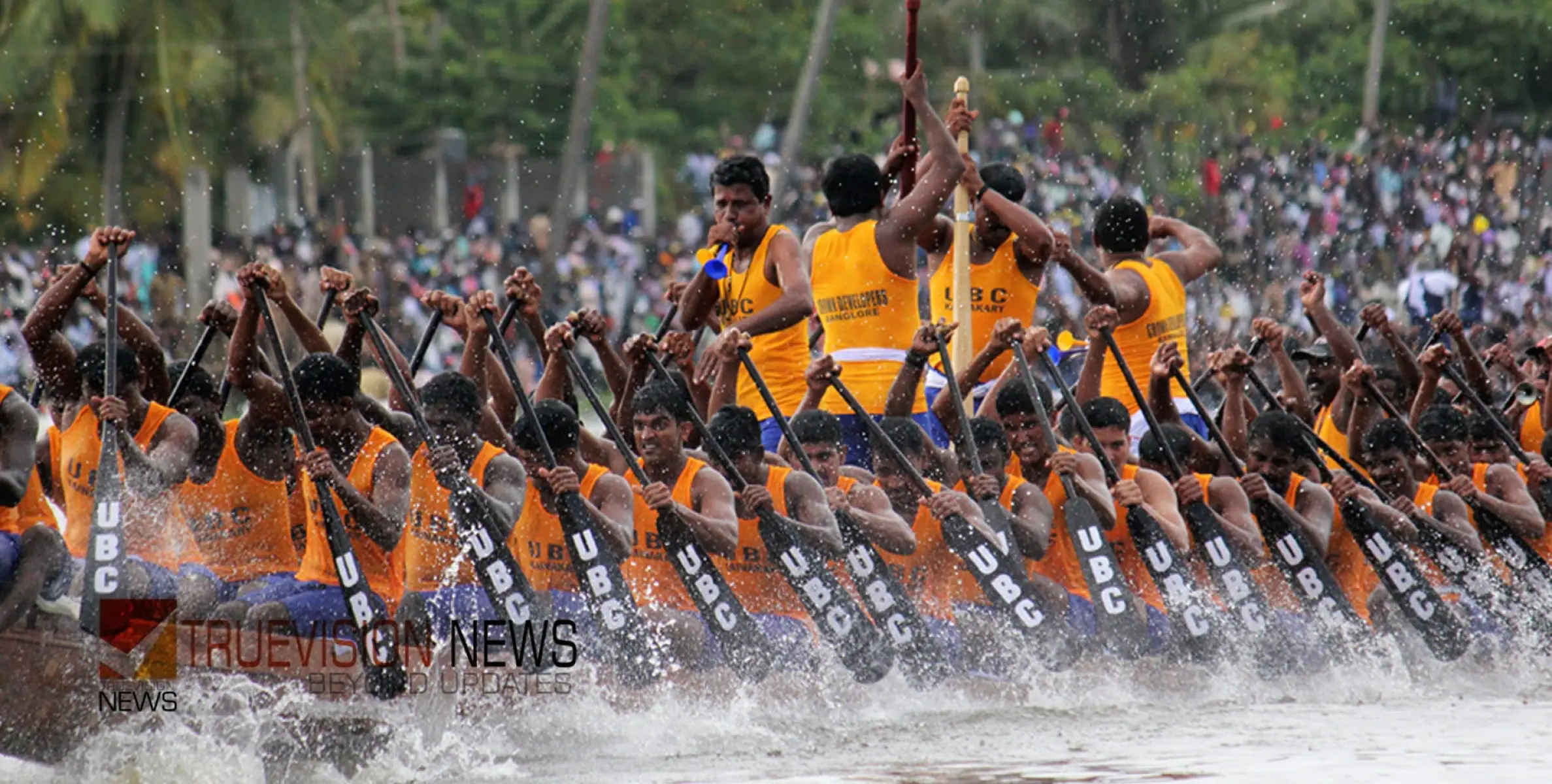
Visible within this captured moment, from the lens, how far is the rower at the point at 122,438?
705 centimetres

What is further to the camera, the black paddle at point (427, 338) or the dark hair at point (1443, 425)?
the dark hair at point (1443, 425)

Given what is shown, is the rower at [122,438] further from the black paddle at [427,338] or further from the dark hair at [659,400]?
the dark hair at [659,400]

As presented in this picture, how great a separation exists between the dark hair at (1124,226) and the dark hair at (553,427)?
2889 millimetres

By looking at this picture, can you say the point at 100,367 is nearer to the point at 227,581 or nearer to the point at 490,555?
the point at 227,581

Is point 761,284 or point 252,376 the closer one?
point 252,376

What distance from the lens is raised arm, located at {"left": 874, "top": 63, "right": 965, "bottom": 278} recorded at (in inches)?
331

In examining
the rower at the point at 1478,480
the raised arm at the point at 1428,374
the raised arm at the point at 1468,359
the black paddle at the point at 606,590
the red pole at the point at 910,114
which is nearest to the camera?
the black paddle at the point at 606,590

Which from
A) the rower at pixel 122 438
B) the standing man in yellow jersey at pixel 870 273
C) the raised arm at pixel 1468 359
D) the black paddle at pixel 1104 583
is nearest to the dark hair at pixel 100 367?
the rower at pixel 122 438

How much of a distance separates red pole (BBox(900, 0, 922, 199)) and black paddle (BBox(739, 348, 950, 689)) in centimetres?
184

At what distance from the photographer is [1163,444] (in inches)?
335

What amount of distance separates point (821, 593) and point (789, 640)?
196 mm

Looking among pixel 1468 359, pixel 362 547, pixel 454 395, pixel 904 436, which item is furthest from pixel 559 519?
pixel 1468 359

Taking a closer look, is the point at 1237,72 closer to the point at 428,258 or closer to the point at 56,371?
the point at 428,258

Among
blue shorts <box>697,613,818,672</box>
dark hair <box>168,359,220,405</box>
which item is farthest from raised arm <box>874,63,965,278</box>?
dark hair <box>168,359,220,405</box>
